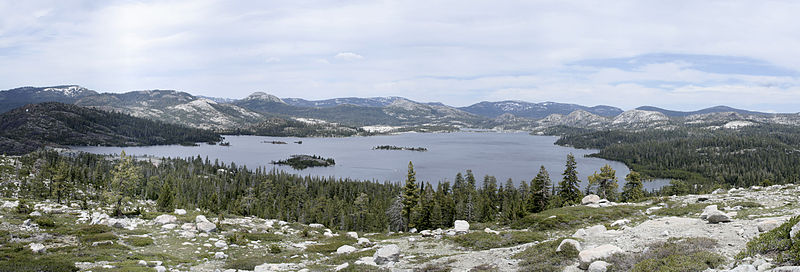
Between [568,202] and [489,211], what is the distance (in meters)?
15.1

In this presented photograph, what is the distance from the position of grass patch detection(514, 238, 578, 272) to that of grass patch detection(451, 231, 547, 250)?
18.7 feet

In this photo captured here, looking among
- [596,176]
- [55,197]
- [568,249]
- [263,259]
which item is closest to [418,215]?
[596,176]

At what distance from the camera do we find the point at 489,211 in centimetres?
7175

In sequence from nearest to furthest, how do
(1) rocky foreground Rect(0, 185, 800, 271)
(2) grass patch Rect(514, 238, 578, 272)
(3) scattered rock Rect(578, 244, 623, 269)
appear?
(3) scattered rock Rect(578, 244, 623, 269)
(1) rocky foreground Rect(0, 185, 800, 271)
(2) grass patch Rect(514, 238, 578, 272)

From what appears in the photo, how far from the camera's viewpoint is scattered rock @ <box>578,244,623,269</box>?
1623 cm

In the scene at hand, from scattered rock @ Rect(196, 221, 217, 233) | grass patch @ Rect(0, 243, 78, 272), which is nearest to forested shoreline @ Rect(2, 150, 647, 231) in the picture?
scattered rock @ Rect(196, 221, 217, 233)

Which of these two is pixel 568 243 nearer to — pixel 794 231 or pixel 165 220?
pixel 794 231

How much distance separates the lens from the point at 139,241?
27609 mm

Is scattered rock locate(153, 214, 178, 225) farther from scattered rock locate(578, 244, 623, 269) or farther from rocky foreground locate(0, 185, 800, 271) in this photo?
scattered rock locate(578, 244, 623, 269)

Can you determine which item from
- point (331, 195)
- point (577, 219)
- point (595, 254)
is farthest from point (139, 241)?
point (331, 195)

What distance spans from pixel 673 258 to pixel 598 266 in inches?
103

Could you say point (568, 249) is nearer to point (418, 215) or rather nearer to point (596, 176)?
point (418, 215)

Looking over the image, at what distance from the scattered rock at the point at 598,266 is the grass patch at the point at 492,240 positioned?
10.6 meters

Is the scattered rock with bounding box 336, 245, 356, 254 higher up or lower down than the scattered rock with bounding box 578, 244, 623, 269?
lower down
